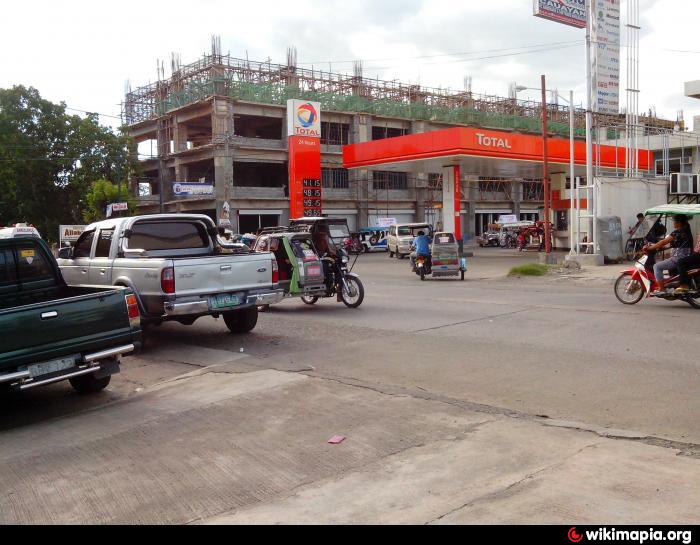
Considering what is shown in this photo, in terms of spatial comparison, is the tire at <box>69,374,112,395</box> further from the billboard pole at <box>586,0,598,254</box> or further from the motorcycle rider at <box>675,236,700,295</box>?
the billboard pole at <box>586,0,598,254</box>

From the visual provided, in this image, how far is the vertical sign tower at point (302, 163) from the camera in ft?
116

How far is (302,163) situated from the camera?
35.8 meters

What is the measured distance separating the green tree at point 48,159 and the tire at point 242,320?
128ft

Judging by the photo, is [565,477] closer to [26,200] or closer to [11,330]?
[11,330]

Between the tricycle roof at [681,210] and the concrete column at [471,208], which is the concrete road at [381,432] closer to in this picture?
the tricycle roof at [681,210]

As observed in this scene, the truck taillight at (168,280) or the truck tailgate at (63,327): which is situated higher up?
the truck taillight at (168,280)

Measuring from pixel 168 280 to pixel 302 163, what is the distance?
27114 mm

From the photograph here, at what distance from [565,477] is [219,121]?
44.4 meters

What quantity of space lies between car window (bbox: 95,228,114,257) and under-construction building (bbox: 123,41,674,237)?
3489 cm

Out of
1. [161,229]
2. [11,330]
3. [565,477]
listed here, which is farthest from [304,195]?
[565,477]

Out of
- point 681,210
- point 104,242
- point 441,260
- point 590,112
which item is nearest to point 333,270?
point 104,242

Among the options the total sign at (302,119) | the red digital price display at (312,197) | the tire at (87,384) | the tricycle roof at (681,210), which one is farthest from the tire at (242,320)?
the total sign at (302,119)

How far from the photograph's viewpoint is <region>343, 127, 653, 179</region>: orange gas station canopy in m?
30.6

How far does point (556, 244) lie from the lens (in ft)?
122
